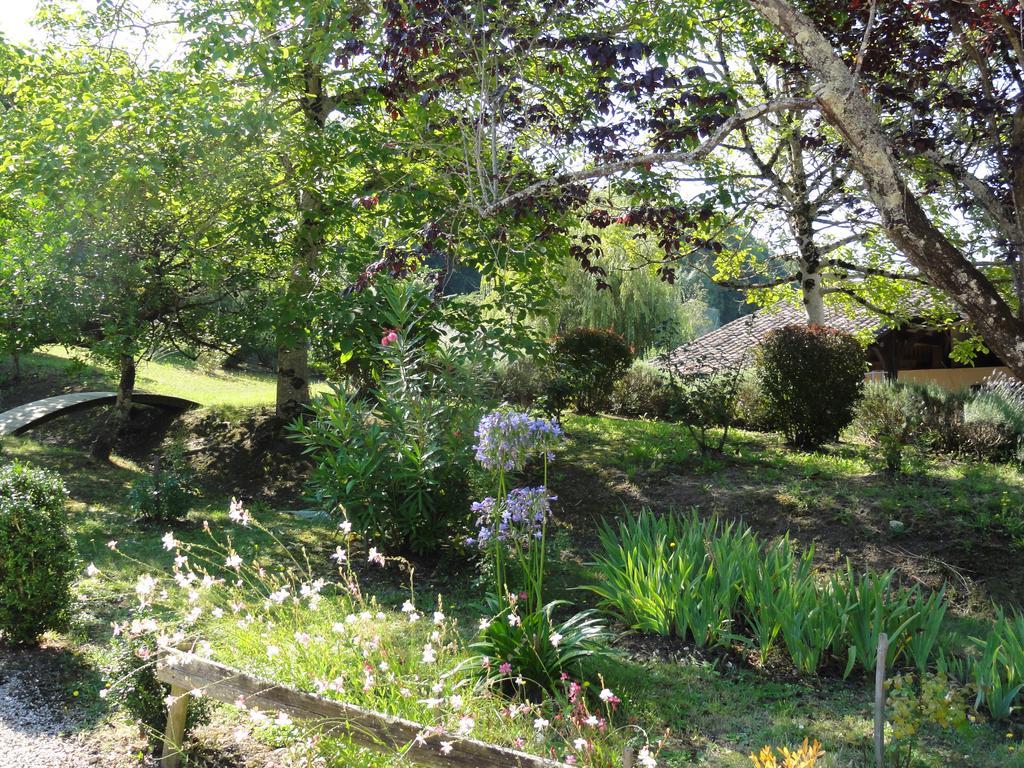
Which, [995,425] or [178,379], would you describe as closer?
[995,425]

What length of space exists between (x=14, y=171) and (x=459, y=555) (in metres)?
5.35

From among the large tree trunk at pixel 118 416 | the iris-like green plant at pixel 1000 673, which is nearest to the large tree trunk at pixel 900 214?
the iris-like green plant at pixel 1000 673

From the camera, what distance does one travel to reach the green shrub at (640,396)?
15.4m

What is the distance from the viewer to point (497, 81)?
5.68m

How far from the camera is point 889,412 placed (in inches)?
481

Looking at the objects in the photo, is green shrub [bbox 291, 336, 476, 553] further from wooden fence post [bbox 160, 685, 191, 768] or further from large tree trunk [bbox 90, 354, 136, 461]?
large tree trunk [bbox 90, 354, 136, 461]

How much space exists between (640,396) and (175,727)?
42.0ft

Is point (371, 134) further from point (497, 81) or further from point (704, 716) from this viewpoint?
point (704, 716)

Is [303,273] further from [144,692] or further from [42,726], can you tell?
[144,692]

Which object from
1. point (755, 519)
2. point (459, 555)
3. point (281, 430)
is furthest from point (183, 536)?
point (755, 519)

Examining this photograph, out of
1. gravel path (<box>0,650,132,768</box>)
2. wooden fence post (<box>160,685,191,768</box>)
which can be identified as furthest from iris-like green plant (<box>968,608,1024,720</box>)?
gravel path (<box>0,650,132,768</box>)

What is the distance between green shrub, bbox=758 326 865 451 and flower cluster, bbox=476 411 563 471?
7269mm

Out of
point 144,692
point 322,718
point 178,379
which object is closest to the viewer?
point 322,718

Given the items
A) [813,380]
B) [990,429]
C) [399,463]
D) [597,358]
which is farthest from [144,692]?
[597,358]
